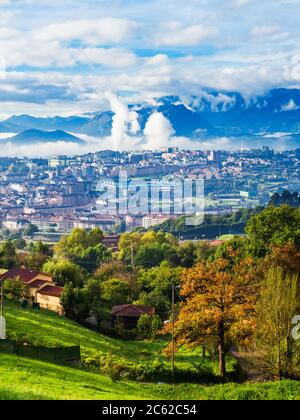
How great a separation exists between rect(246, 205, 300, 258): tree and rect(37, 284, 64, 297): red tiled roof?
613 cm

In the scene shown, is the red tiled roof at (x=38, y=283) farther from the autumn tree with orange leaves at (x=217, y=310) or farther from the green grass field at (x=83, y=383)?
the autumn tree with orange leaves at (x=217, y=310)

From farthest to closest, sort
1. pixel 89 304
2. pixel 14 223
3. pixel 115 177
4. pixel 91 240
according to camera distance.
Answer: pixel 115 177, pixel 14 223, pixel 91 240, pixel 89 304

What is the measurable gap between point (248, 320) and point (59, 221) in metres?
77.7

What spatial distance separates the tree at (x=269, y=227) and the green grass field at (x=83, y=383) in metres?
6.28

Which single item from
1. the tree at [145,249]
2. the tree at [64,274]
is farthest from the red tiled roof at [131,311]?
the tree at [145,249]

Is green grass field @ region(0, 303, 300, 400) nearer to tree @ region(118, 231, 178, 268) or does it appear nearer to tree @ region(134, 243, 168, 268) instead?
tree @ region(134, 243, 168, 268)

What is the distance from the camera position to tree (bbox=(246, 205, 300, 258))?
21545mm

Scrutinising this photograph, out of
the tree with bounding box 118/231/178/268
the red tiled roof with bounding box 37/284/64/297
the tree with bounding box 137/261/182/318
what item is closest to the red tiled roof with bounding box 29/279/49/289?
the red tiled roof with bounding box 37/284/64/297

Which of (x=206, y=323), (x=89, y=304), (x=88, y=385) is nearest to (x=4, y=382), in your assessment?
(x=88, y=385)

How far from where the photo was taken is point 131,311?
2097cm

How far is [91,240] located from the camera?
123 feet

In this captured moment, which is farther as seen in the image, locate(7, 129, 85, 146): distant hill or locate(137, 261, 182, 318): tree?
locate(7, 129, 85, 146): distant hill

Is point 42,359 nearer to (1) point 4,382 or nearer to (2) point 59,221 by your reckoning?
(1) point 4,382

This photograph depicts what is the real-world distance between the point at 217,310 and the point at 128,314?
863 cm
